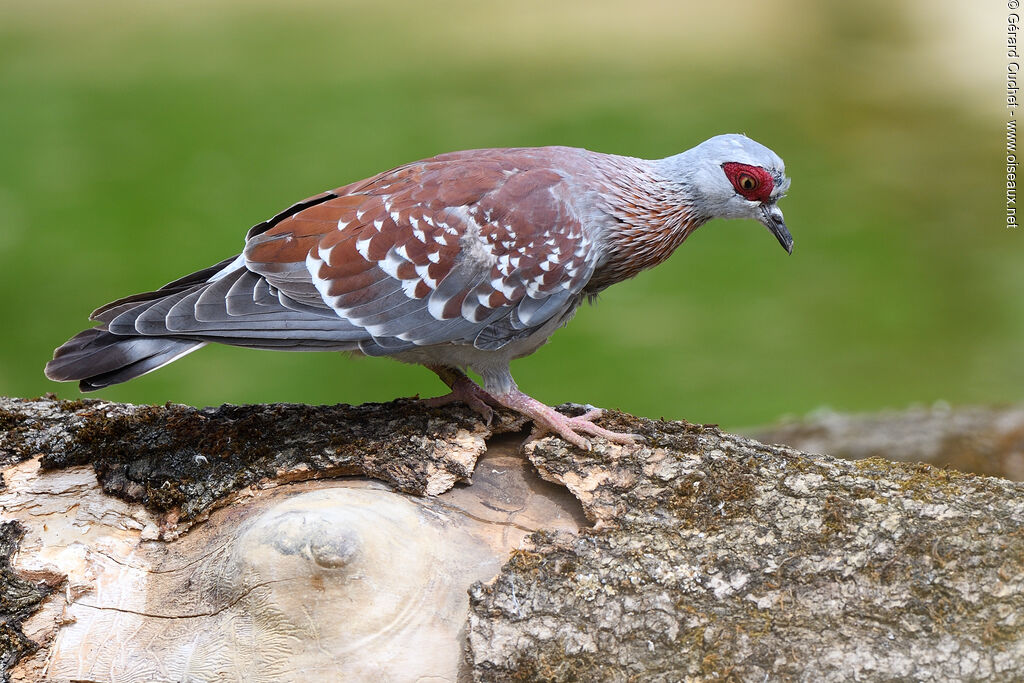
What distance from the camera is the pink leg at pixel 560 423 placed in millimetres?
3107

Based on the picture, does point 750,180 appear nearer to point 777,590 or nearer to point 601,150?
point 777,590

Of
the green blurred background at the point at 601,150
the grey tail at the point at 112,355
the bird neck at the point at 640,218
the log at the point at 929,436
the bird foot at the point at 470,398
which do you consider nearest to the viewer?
the grey tail at the point at 112,355

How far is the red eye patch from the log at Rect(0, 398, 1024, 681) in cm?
103

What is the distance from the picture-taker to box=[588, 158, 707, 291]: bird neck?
355 centimetres

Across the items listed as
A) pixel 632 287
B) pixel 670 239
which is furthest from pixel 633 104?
pixel 670 239

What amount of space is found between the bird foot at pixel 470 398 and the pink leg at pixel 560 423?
69 mm

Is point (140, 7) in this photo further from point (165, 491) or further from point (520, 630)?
point (520, 630)

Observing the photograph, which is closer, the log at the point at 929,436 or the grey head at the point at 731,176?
the grey head at the point at 731,176

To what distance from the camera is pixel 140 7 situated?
10180 mm

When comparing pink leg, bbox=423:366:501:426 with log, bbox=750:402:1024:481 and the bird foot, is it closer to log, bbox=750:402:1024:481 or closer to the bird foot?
the bird foot

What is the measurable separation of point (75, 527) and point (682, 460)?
183 cm

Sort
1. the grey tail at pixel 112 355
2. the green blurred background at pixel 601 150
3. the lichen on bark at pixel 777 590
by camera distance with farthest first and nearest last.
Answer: the green blurred background at pixel 601 150 < the grey tail at pixel 112 355 < the lichen on bark at pixel 777 590

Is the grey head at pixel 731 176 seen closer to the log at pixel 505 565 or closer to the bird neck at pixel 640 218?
the bird neck at pixel 640 218

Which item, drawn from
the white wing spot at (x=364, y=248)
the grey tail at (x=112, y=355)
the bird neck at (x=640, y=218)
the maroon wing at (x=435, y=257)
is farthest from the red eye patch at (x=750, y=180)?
the grey tail at (x=112, y=355)
